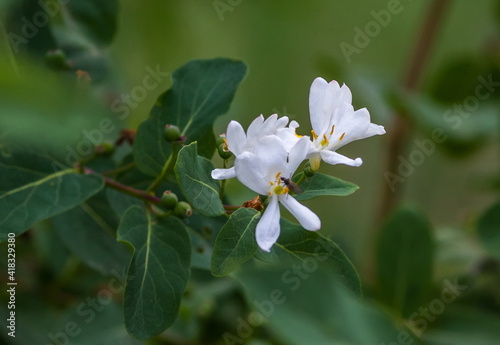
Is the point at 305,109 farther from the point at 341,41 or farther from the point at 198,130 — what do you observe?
the point at 198,130

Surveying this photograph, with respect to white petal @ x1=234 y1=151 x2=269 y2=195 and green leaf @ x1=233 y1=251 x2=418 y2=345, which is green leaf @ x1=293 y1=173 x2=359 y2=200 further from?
green leaf @ x1=233 y1=251 x2=418 y2=345

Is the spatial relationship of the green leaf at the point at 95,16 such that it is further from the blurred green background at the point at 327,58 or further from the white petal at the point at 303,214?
the white petal at the point at 303,214

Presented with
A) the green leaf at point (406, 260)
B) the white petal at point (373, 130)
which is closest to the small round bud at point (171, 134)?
the white petal at point (373, 130)

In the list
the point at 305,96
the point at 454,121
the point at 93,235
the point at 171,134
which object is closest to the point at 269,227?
the point at 171,134

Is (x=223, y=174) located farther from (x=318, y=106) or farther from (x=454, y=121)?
(x=454, y=121)

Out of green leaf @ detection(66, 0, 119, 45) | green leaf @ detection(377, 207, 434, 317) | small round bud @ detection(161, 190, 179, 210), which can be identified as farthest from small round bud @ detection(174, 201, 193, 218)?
green leaf @ detection(377, 207, 434, 317)
